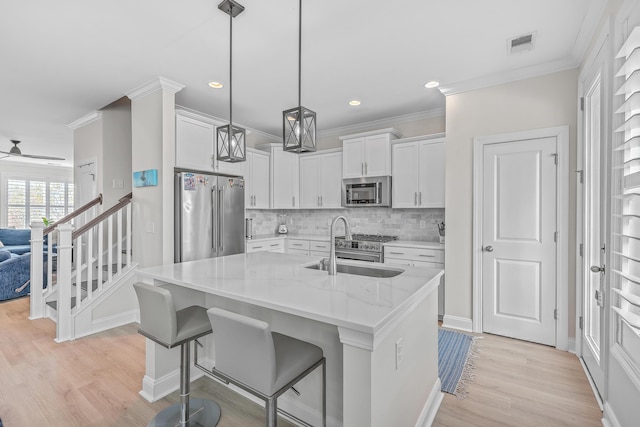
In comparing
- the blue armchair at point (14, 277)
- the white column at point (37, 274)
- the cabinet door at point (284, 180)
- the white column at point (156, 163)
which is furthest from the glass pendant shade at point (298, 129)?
the blue armchair at point (14, 277)

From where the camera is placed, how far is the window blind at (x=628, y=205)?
1382mm

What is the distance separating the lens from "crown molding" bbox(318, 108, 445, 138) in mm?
4242

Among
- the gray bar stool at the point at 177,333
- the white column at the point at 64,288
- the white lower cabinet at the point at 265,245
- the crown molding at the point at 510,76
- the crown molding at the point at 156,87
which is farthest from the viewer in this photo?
the white lower cabinet at the point at 265,245

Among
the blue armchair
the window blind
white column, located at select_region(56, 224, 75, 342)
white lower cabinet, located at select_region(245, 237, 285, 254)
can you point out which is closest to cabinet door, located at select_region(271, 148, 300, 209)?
white lower cabinet, located at select_region(245, 237, 285, 254)

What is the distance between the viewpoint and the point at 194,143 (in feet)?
11.9

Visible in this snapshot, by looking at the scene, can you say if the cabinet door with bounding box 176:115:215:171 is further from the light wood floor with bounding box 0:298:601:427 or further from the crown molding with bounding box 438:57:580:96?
the crown molding with bounding box 438:57:580:96

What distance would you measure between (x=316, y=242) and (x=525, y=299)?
Result: 2.66m

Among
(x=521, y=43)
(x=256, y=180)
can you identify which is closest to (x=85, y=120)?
(x=256, y=180)

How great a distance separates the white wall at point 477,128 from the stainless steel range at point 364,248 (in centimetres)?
87

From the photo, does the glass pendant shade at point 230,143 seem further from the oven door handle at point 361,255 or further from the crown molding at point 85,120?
the crown molding at point 85,120

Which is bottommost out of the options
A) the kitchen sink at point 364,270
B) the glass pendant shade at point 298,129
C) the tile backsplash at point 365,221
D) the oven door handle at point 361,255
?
the oven door handle at point 361,255

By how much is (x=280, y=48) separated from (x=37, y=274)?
381cm

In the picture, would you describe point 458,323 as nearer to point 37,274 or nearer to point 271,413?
point 271,413

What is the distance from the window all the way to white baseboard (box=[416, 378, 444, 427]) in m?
9.58
